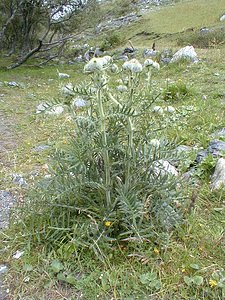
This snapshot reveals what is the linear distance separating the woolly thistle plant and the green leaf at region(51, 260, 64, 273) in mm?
101

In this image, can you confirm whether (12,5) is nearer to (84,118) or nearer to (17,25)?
(17,25)

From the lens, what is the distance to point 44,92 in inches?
279

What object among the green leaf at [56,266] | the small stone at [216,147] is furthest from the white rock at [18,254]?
the small stone at [216,147]

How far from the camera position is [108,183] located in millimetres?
1934

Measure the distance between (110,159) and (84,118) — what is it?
0.36 m

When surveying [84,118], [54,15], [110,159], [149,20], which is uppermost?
[84,118]

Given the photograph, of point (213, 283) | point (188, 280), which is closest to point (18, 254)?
point (188, 280)

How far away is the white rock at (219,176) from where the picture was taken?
2.49 meters

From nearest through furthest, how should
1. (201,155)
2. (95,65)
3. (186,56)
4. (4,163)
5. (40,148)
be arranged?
(95,65), (201,155), (4,163), (40,148), (186,56)

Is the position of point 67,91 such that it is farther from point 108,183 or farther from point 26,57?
point 26,57

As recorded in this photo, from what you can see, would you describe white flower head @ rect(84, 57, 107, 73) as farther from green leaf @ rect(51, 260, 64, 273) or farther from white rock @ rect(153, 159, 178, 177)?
green leaf @ rect(51, 260, 64, 273)

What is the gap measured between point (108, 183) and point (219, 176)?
104 centimetres

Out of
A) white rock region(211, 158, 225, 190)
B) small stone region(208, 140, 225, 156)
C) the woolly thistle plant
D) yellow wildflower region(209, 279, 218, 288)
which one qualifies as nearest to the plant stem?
the woolly thistle plant

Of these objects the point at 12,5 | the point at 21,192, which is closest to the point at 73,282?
the point at 21,192
